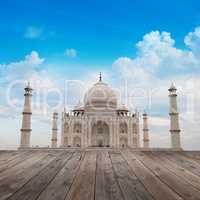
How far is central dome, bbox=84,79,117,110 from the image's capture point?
33.8 metres

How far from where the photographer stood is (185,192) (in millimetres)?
2551

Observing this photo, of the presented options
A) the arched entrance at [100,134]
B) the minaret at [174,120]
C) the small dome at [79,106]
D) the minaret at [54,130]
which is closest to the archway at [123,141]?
A: the arched entrance at [100,134]

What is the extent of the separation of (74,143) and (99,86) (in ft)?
31.0

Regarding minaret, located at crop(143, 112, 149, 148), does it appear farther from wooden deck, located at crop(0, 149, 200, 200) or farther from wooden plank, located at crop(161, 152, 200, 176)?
wooden deck, located at crop(0, 149, 200, 200)

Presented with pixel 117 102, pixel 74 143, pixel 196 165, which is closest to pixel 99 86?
pixel 117 102

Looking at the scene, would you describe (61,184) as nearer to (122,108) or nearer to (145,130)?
(145,130)

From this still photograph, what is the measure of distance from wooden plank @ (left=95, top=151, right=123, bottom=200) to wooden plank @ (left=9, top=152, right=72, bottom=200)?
0.60 meters

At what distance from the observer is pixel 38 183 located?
9.39 feet

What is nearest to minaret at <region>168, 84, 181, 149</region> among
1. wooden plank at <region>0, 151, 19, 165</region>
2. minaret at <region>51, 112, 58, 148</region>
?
minaret at <region>51, 112, 58, 148</region>

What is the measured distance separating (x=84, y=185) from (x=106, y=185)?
25 cm

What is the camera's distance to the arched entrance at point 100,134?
32.1 meters

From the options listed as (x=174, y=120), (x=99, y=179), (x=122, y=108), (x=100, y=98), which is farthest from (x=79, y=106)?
(x=99, y=179)

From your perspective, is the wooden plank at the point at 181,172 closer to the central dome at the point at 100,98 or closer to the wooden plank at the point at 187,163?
the wooden plank at the point at 187,163

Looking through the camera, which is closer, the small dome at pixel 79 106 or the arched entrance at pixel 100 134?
the arched entrance at pixel 100 134
